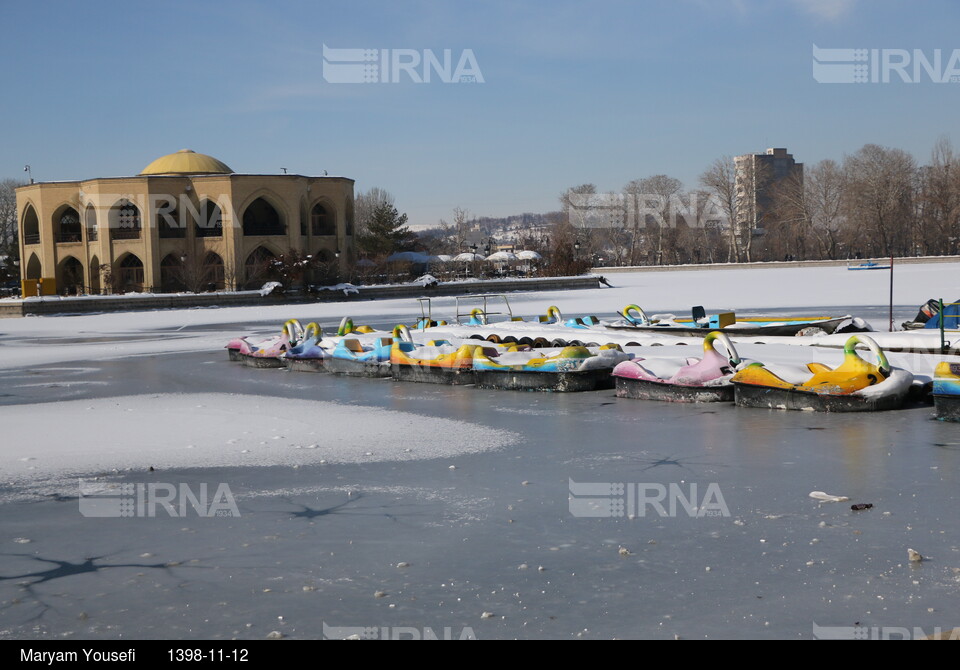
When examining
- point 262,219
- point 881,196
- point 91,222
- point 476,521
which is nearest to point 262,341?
point 476,521

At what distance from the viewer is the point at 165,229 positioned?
5750 centimetres

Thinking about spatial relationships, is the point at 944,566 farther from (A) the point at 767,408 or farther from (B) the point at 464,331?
Result: (B) the point at 464,331

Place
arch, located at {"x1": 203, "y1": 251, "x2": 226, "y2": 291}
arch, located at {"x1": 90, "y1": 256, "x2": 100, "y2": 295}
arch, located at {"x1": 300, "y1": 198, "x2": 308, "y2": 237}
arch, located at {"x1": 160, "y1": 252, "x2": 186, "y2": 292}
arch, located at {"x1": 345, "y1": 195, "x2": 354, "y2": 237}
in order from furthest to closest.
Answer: arch, located at {"x1": 345, "y1": 195, "x2": 354, "y2": 237}, arch, located at {"x1": 300, "y1": 198, "x2": 308, "y2": 237}, arch, located at {"x1": 90, "y1": 256, "x2": 100, "y2": 295}, arch, located at {"x1": 203, "y1": 251, "x2": 226, "y2": 291}, arch, located at {"x1": 160, "y1": 252, "x2": 186, "y2": 292}

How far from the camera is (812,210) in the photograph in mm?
88562

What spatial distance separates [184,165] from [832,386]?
56.4 metres

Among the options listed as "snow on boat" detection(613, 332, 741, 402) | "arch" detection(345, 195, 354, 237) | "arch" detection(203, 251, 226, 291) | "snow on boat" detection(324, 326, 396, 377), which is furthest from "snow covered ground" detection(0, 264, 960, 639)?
"arch" detection(345, 195, 354, 237)

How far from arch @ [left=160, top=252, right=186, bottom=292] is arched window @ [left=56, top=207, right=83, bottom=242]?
227 inches

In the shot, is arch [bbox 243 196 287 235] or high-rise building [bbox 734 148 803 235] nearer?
arch [bbox 243 196 287 235]

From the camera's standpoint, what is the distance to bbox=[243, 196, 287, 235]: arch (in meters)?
58.5

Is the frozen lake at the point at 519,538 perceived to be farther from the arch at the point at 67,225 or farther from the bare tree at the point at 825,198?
the bare tree at the point at 825,198

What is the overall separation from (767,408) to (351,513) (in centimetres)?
631

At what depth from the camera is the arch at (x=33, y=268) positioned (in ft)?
199

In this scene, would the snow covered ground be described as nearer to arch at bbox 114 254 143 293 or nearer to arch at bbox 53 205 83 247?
arch at bbox 114 254 143 293

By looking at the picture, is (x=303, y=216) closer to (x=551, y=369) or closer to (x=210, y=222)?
(x=210, y=222)
